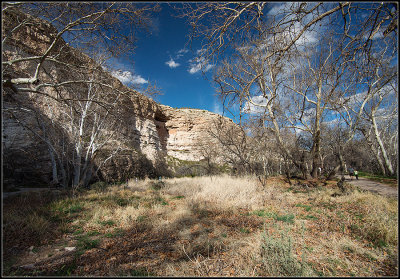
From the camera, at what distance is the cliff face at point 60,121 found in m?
5.34

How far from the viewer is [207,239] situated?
3508 millimetres

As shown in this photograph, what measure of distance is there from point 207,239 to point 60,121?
13.1 m

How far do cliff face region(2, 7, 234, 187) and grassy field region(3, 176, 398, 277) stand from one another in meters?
3.10

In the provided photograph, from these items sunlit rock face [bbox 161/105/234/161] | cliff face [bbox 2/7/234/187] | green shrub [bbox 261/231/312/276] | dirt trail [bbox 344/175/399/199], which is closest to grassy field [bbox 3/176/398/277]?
green shrub [bbox 261/231/312/276]

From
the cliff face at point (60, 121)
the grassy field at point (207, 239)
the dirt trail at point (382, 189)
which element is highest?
the cliff face at point (60, 121)

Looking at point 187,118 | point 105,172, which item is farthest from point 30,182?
point 187,118

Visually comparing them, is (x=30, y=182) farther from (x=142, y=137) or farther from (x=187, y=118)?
(x=187, y=118)

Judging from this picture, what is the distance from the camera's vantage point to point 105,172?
1582 cm

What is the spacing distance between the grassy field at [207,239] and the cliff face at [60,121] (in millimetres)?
3102

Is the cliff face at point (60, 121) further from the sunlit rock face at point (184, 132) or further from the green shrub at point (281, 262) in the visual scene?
the green shrub at point (281, 262)

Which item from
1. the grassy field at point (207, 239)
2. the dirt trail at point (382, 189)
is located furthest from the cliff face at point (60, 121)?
the dirt trail at point (382, 189)

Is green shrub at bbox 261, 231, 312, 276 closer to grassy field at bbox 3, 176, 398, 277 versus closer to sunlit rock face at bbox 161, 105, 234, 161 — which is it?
grassy field at bbox 3, 176, 398, 277

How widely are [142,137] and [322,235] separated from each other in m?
24.7

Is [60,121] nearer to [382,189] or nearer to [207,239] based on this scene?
[207,239]
